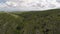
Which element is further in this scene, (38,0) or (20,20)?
(38,0)

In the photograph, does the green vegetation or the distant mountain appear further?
the distant mountain

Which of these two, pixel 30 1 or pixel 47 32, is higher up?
pixel 30 1

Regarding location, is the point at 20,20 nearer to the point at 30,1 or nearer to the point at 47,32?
the point at 47,32

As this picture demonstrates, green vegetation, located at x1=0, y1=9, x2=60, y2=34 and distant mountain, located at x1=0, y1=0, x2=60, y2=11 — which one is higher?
distant mountain, located at x1=0, y1=0, x2=60, y2=11

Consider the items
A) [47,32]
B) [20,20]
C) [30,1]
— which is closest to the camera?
[47,32]

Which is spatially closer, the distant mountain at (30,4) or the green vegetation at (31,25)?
the green vegetation at (31,25)

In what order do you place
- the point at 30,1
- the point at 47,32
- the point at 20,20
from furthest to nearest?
the point at 30,1 → the point at 20,20 → the point at 47,32

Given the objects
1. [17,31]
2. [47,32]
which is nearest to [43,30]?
[47,32]

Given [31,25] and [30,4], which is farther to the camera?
[30,4]

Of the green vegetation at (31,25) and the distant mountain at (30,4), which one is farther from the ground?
the distant mountain at (30,4)

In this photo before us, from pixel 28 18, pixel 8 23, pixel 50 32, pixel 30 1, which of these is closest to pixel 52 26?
pixel 50 32
